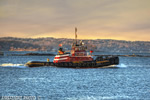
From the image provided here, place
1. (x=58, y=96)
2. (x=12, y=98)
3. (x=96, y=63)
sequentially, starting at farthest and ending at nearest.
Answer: (x=96, y=63) → (x=58, y=96) → (x=12, y=98)

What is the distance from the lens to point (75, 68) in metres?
80.8

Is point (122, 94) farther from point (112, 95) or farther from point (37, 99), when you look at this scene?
point (37, 99)

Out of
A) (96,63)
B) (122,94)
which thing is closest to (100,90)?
(122,94)

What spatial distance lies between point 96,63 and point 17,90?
39775mm

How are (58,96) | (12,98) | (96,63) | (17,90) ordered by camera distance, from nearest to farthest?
(12,98)
(58,96)
(17,90)
(96,63)

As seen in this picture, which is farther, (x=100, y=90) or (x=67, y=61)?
Result: (x=67, y=61)

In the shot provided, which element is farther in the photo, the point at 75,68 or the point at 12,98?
the point at 75,68

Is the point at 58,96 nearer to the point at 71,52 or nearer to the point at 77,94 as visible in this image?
the point at 77,94

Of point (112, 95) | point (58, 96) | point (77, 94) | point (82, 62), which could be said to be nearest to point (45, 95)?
point (58, 96)

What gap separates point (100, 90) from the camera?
41.0 metres

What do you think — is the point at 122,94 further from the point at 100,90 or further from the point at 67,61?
the point at 67,61

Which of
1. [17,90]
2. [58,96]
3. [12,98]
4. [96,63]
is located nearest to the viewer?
[12,98]

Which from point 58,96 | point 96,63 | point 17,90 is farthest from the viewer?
point 96,63

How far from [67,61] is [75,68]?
3.53 m
